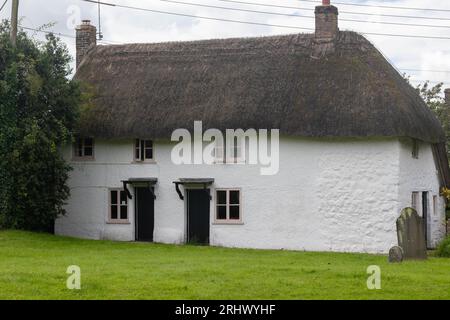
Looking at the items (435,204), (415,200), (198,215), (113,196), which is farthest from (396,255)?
(113,196)

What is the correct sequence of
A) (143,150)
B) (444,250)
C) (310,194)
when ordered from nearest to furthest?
(444,250) < (310,194) < (143,150)

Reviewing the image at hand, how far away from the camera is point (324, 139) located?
86.7 feet

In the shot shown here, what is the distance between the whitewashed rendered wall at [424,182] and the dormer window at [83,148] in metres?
10.9

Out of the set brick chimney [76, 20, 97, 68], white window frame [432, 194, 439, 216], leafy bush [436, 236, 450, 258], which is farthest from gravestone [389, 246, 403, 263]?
brick chimney [76, 20, 97, 68]

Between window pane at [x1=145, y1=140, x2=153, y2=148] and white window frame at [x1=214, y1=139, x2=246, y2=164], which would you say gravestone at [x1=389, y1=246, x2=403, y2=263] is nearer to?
white window frame at [x1=214, y1=139, x2=246, y2=164]

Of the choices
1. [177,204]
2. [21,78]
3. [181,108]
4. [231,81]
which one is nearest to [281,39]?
[231,81]

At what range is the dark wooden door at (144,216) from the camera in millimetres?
28984

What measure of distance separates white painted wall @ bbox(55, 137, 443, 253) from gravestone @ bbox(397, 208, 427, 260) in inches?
162

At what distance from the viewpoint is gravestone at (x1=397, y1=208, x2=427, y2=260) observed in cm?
2106

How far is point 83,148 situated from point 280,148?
24.6ft

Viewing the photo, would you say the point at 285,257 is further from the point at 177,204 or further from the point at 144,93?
the point at 144,93

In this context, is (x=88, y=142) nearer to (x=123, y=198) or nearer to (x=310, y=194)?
(x=123, y=198)

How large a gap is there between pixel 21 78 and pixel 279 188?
9245 millimetres

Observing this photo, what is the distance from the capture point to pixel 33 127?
27250 millimetres
